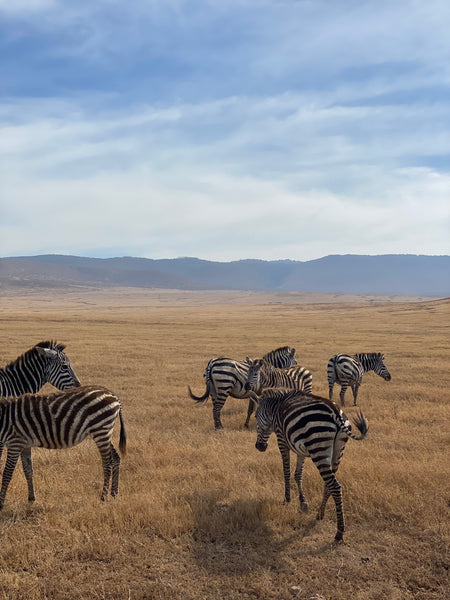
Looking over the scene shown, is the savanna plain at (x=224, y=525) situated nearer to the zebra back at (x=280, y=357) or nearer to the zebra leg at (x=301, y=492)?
the zebra leg at (x=301, y=492)

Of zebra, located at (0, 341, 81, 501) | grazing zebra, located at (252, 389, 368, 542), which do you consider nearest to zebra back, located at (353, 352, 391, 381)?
grazing zebra, located at (252, 389, 368, 542)

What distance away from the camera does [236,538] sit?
675 centimetres

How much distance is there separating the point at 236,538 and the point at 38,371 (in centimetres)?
658

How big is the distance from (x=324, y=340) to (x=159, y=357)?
16.9m

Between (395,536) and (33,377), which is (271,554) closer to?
(395,536)

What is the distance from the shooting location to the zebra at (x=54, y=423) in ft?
24.7

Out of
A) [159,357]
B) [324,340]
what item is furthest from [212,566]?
[324,340]

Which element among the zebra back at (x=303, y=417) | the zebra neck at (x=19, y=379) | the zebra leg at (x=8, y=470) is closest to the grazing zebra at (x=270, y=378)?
the zebra back at (x=303, y=417)

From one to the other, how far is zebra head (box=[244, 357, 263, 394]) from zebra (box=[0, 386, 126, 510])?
5680mm

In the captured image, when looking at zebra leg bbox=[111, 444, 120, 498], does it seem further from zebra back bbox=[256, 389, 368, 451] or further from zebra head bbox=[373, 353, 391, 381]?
zebra head bbox=[373, 353, 391, 381]

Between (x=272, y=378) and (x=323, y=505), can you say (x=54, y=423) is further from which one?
(x=272, y=378)

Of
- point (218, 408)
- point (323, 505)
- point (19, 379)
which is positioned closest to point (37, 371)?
point (19, 379)

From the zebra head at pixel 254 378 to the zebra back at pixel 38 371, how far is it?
16.0 feet

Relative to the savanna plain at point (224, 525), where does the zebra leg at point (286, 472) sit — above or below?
above
